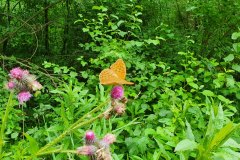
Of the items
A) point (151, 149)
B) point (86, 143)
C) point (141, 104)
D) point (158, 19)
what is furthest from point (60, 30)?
point (86, 143)

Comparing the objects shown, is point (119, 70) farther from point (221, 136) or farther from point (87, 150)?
point (221, 136)

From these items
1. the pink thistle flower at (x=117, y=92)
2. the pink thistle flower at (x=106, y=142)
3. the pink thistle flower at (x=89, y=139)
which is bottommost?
the pink thistle flower at (x=106, y=142)

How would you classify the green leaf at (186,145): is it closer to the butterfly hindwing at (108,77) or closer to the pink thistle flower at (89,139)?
the pink thistle flower at (89,139)

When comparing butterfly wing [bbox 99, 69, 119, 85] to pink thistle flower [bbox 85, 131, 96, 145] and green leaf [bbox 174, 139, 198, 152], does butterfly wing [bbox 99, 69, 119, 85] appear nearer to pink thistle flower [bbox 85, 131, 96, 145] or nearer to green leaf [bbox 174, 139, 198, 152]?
pink thistle flower [bbox 85, 131, 96, 145]

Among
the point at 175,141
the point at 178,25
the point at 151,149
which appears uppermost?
Answer: the point at 178,25

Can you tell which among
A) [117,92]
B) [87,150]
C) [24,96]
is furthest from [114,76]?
[24,96]

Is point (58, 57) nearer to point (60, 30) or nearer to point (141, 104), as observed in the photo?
point (60, 30)

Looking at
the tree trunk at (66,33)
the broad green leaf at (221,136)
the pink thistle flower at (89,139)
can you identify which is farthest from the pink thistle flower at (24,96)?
the tree trunk at (66,33)

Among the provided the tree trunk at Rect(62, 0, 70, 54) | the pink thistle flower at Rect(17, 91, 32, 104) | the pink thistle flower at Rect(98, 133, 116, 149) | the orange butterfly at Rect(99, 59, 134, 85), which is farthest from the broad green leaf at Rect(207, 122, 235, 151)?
the tree trunk at Rect(62, 0, 70, 54)
